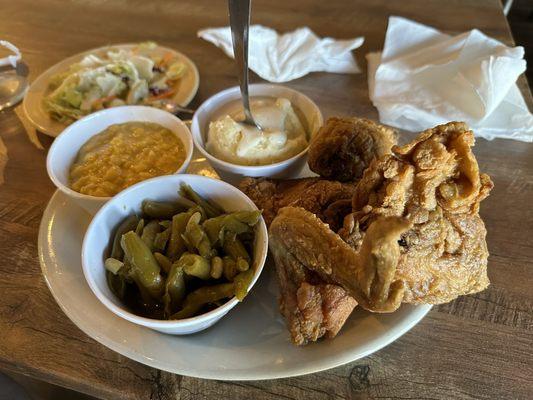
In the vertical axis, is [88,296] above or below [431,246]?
below

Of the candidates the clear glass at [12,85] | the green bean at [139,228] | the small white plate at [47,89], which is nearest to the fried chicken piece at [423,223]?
the green bean at [139,228]

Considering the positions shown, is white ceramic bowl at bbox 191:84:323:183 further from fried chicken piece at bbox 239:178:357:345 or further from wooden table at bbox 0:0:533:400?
wooden table at bbox 0:0:533:400

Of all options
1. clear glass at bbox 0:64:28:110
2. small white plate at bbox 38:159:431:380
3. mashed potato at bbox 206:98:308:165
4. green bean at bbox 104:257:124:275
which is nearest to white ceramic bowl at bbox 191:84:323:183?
mashed potato at bbox 206:98:308:165

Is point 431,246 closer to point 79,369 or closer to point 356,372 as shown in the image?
point 356,372

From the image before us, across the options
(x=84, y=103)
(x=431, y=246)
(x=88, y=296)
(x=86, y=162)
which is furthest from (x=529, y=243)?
(x=84, y=103)

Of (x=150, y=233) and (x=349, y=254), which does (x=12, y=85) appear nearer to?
(x=150, y=233)

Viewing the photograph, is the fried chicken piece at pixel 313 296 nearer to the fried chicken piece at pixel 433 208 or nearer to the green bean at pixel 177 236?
the fried chicken piece at pixel 433 208
